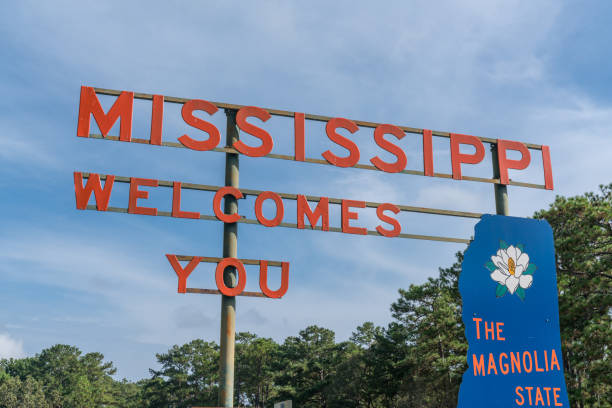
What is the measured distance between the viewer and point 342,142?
41.0 feet

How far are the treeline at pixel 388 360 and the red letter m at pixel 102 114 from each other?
13.6 metres

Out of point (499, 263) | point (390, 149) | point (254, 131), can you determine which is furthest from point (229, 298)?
point (499, 263)

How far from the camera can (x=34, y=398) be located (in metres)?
84.4

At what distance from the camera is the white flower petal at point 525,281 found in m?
11.8

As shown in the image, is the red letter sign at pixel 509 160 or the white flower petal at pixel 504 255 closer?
the white flower petal at pixel 504 255

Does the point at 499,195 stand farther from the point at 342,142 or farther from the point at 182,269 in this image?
the point at 182,269

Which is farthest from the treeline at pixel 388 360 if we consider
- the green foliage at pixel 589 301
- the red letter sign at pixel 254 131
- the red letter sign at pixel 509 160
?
the red letter sign at pixel 254 131

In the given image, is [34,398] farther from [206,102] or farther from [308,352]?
[206,102]

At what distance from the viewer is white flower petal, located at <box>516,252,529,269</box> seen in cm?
1187

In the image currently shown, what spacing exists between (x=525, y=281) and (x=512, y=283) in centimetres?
29

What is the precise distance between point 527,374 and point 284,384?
150ft

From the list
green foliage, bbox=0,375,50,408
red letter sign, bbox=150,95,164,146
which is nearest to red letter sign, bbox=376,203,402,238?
red letter sign, bbox=150,95,164,146

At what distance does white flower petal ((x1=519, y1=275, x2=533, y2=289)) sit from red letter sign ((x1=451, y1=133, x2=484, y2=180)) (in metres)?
2.63

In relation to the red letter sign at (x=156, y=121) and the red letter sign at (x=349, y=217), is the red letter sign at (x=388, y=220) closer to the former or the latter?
the red letter sign at (x=349, y=217)
